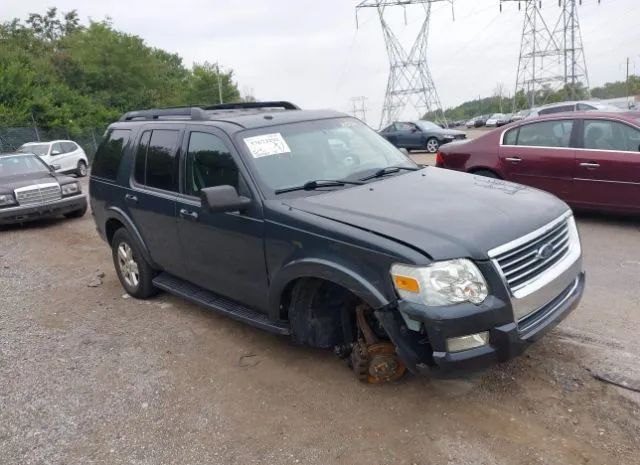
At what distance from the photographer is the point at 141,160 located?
198 inches

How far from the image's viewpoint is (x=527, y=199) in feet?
11.7

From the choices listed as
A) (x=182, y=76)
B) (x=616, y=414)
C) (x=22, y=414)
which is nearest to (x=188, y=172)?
(x=22, y=414)

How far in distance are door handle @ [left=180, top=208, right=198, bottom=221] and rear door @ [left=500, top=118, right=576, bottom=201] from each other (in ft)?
16.7

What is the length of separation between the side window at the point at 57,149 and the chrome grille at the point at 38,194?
11.3 m

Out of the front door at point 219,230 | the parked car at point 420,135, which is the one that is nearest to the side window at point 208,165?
the front door at point 219,230

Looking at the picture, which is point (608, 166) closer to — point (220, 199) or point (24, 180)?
point (220, 199)

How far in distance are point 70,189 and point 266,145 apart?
7.86 metres

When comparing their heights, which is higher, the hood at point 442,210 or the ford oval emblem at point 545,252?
the hood at point 442,210

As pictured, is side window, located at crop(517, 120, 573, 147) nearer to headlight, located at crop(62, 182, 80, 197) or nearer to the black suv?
the black suv

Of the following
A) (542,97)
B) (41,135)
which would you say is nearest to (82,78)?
(41,135)

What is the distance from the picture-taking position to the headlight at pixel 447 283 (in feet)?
9.22

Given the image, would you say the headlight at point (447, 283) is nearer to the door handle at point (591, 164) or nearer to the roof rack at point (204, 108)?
the roof rack at point (204, 108)

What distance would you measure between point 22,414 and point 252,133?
2.47m

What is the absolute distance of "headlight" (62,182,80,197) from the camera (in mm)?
10384
